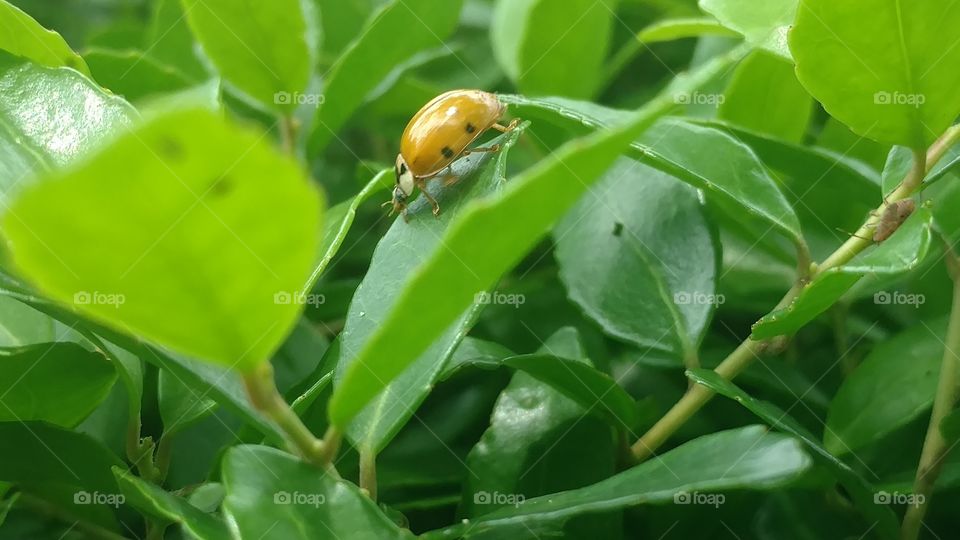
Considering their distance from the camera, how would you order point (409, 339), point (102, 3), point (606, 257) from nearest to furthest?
point (409, 339), point (606, 257), point (102, 3)

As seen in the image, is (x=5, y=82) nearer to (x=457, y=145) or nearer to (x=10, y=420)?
(x=10, y=420)

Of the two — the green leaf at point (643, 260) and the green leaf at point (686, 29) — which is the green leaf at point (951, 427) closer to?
the green leaf at point (643, 260)

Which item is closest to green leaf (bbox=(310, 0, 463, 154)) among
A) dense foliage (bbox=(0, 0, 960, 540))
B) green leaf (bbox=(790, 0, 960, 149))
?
dense foliage (bbox=(0, 0, 960, 540))

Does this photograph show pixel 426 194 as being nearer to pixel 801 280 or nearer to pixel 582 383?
pixel 582 383

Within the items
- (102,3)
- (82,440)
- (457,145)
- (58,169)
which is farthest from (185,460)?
(102,3)

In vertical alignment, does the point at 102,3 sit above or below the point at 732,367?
above

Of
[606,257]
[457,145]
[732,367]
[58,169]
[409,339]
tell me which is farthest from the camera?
[457,145]
